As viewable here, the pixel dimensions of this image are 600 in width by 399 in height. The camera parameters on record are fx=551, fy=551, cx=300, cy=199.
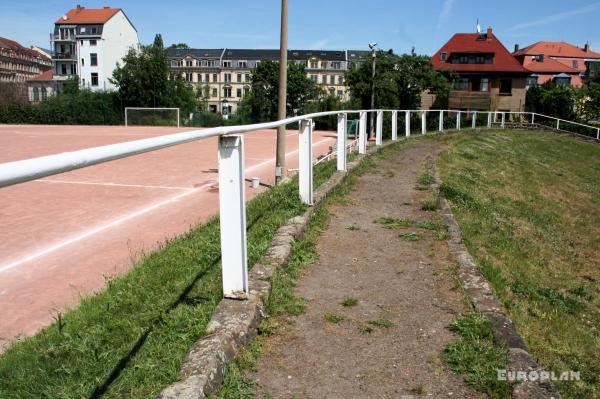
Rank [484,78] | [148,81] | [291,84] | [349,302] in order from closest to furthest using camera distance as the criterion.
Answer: [349,302], [148,81], [484,78], [291,84]

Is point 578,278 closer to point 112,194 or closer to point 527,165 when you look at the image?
point 112,194

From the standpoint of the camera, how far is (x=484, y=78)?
196ft

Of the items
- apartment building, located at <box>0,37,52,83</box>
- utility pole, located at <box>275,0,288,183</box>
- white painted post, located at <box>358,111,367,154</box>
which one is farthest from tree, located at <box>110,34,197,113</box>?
apartment building, located at <box>0,37,52,83</box>

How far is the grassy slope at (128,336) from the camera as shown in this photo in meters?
2.97

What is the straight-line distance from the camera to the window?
198ft

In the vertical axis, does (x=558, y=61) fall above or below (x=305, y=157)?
above

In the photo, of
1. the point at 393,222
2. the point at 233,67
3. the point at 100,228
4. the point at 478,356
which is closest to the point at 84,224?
the point at 100,228

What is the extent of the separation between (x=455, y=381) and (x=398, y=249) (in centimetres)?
259

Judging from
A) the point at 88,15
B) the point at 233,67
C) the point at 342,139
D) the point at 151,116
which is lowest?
the point at 342,139

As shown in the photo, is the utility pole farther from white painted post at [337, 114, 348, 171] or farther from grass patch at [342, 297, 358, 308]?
grass patch at [342, 297, 358, 308]

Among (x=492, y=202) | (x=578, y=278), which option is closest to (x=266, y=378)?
(x=578, y=278)

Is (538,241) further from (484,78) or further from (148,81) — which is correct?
(484,78)

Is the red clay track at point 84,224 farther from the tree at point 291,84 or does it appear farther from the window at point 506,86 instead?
the tree at point 291,84

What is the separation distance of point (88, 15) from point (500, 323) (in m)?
102
